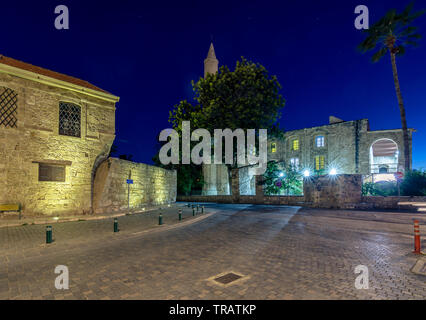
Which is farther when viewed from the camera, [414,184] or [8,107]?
[414,184]

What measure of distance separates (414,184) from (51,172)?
1011 inches

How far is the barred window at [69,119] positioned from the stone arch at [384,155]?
35602 millimetres

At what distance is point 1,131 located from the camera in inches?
476

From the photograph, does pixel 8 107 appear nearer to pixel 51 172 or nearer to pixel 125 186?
pixel 51 172

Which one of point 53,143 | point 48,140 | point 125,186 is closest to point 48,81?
point 48,140

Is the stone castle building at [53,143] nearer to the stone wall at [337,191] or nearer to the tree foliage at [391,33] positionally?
the stone wall at [337,191]

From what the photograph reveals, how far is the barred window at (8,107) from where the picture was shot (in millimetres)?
12184

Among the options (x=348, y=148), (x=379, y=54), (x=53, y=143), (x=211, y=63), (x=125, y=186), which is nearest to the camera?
(x=53, y=143)

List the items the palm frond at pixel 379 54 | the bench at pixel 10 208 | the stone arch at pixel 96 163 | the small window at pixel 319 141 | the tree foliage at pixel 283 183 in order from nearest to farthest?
the bench at pixel 10 208, the stone arch at pixel 96 163, the palm frond at pixel 379 54, the tree foliage at pixel 283 183, the small window at pixel 319 141

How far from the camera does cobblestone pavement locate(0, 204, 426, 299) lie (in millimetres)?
3979

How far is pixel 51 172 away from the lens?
13555mm

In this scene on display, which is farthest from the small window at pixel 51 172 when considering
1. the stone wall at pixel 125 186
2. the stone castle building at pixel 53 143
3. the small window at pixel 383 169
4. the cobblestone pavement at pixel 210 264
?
the small window at pixel 383 169

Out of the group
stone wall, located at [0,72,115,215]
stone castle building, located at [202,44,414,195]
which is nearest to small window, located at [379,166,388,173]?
stone castle building, located at [202,44,414,195]
